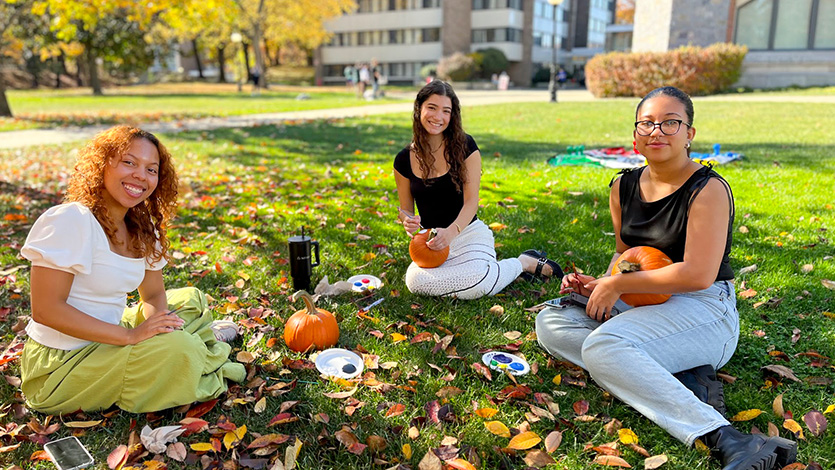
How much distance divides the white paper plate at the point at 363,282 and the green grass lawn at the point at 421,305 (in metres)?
0.09

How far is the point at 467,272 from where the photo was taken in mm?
3928

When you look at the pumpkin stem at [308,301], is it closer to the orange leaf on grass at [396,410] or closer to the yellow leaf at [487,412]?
the orange leaf on grass at [396,410]

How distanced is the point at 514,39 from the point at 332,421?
52.7 metres

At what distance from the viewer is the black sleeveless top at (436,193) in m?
4.20

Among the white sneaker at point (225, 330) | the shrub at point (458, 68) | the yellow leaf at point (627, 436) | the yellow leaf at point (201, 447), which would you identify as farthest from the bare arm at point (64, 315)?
the shrub at point (458, 68)

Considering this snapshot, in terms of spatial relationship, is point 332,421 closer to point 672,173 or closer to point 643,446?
point 643,446

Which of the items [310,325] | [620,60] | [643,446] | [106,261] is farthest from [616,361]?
[620,60]

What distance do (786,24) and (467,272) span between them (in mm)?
28490

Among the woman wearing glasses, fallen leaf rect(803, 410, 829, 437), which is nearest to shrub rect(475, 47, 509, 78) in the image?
the woman wearing glasses

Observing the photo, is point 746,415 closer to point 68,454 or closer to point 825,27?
point 68,454

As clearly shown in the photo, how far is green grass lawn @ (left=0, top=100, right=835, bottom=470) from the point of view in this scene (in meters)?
2.59

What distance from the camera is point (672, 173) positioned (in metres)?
2.82

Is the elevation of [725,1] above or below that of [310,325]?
above

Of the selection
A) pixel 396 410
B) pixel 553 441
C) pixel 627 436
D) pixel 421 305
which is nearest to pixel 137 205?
pixel 396 410
